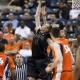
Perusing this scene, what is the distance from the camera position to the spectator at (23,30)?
55.8 feet

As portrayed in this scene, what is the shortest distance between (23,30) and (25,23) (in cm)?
88

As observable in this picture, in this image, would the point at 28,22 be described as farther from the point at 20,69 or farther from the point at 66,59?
the point at 66,59

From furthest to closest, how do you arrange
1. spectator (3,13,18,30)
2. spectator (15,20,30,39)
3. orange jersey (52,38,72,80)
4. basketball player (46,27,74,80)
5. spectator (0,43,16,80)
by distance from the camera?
spectator (3,13,18,30) → spectator (15,20,30,39) → spectator (0,43,16,80) → orange jersey (52,38,72,80) → basketball player (46,27,74,80)

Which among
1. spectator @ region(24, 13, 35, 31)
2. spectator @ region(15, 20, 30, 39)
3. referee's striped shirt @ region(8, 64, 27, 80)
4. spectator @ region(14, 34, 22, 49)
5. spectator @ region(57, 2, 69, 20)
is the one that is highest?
spectator @ region(57, 2, 69, 20)

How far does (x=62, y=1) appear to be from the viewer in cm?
2016

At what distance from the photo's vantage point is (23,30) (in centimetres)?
1717

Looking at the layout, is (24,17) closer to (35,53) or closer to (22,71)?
A: (22,71)

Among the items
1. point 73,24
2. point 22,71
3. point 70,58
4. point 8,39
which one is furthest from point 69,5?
point 70,58

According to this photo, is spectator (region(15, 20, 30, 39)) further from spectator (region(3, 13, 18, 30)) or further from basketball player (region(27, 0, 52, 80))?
basketball player (region(27, 0, 52, 80))

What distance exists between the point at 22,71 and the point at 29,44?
269 centimetres

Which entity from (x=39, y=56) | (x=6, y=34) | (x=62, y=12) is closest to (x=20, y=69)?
(x=39, y=56)

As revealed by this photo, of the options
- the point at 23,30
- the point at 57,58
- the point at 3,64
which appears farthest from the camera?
the point at 23,30

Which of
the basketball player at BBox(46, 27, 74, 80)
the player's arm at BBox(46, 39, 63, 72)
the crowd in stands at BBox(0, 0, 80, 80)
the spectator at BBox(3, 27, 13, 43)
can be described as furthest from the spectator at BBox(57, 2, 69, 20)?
the player's arm at BBox(46, 39, 63, 72)

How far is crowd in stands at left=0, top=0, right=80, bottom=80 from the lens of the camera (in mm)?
15414
